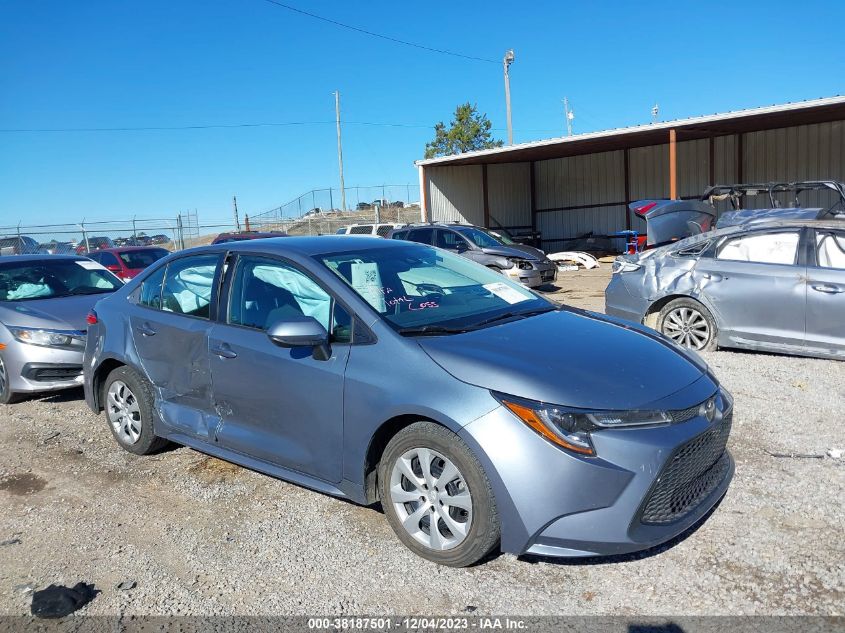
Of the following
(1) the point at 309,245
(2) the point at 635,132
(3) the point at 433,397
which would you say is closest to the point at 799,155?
(2) the point at 635,132

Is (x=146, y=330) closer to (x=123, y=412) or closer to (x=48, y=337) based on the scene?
(x=123, y=412)

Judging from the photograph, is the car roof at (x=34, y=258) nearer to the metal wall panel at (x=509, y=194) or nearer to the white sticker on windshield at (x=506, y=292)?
the white sticker on windshield at (x=506, y=292)

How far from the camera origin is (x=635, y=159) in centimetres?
2783

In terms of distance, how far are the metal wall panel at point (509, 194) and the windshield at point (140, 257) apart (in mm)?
16623

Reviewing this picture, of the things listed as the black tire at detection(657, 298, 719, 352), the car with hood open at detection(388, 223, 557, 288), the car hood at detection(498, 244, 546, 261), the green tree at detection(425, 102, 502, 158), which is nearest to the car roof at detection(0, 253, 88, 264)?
the black tire at detection(657, 298, 719, 352)

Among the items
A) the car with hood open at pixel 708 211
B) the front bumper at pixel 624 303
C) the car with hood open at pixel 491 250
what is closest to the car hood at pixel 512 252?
the car with hood open at pixel 491 250

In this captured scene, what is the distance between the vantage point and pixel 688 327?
7.59 meters

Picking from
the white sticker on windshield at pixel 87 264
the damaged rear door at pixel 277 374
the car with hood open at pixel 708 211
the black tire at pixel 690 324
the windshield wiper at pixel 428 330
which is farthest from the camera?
the car with hood open at pixel 708 211

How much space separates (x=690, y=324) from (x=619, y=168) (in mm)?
22333

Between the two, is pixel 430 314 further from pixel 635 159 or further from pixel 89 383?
pixel 635 159

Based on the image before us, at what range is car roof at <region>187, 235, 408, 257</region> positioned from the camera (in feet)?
14.2

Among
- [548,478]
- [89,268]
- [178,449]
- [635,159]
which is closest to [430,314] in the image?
[548,478]

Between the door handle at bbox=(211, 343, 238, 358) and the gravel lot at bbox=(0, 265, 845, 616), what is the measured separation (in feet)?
2.97

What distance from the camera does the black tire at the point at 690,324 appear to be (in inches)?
292
